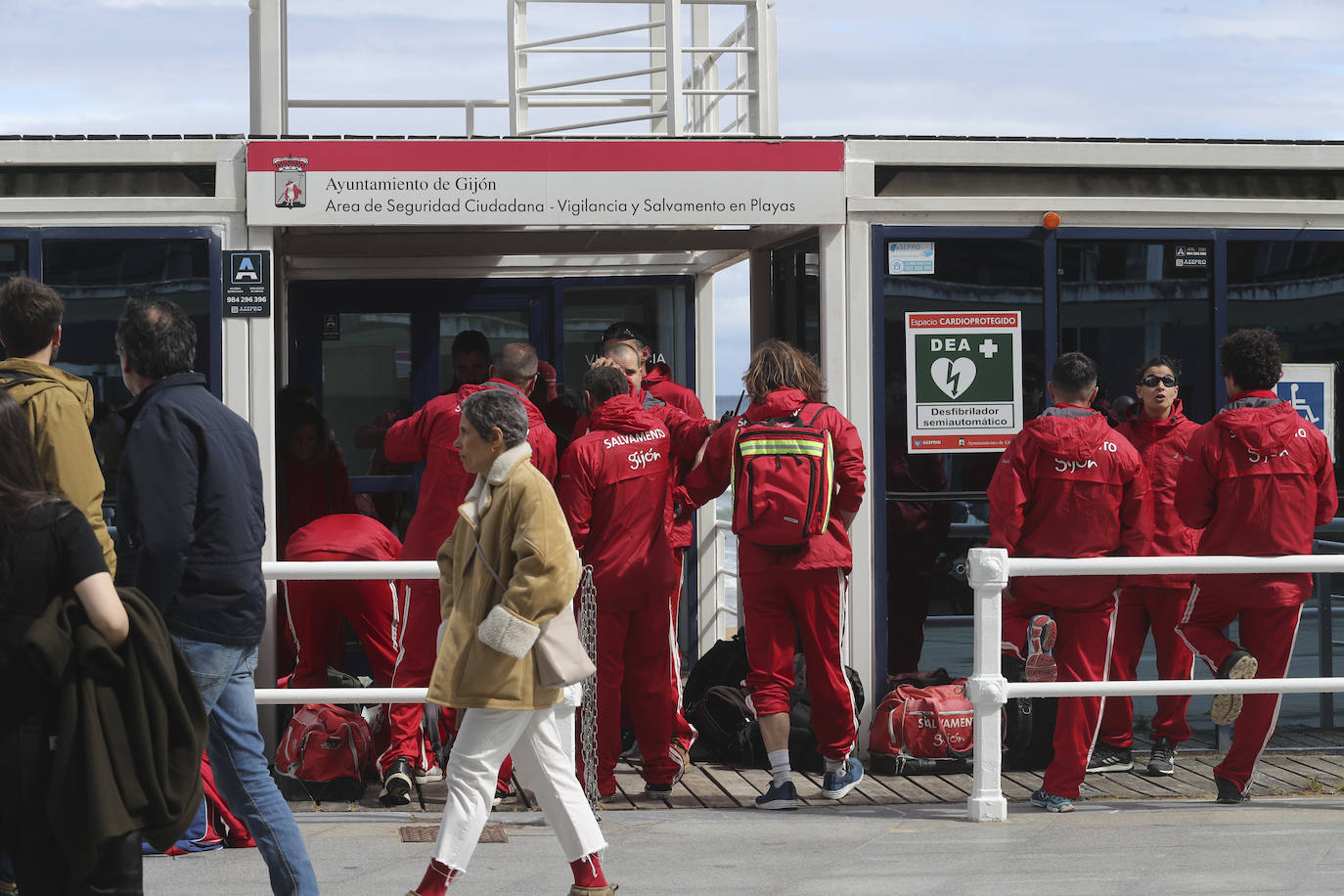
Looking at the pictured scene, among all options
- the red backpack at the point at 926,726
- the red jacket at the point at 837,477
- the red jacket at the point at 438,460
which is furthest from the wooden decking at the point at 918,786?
the red jacket at the point at 438,460

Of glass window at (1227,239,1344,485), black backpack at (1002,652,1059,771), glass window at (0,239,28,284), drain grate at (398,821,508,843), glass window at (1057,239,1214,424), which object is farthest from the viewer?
glass window at (1227,239,1344,485)

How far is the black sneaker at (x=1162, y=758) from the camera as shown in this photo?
7418 mm

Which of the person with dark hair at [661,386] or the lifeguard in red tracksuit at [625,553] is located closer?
the lifeguard in red tracksuit at [625,553]

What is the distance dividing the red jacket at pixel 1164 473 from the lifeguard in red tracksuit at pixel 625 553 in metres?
2.30

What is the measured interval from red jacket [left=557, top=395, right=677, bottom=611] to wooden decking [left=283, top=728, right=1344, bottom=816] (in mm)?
914

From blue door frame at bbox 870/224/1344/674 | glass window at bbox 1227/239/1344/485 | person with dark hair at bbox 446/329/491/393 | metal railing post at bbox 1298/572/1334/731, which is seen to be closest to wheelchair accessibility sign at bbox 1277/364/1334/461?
glass window at bbox 1227/239/1344/485

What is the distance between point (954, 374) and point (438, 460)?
2.48m

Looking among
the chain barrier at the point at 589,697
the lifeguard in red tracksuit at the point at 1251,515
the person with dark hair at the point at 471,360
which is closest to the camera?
the chain barrier at the point at 589,697

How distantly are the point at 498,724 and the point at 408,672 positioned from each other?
7.07 ft

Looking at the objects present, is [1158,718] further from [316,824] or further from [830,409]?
[316,824]

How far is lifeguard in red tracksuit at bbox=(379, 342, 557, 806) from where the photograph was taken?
6.79m

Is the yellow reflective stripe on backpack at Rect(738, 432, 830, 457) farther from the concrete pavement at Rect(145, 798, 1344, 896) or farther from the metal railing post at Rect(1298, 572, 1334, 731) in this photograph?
the metal railing post at Rect(1298, 572, 1334, 731)

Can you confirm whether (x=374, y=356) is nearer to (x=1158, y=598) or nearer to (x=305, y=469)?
(x=305, y=469)

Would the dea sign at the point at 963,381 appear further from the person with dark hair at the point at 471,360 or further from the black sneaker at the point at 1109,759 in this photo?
the person with dark hair at the point at 471,360
